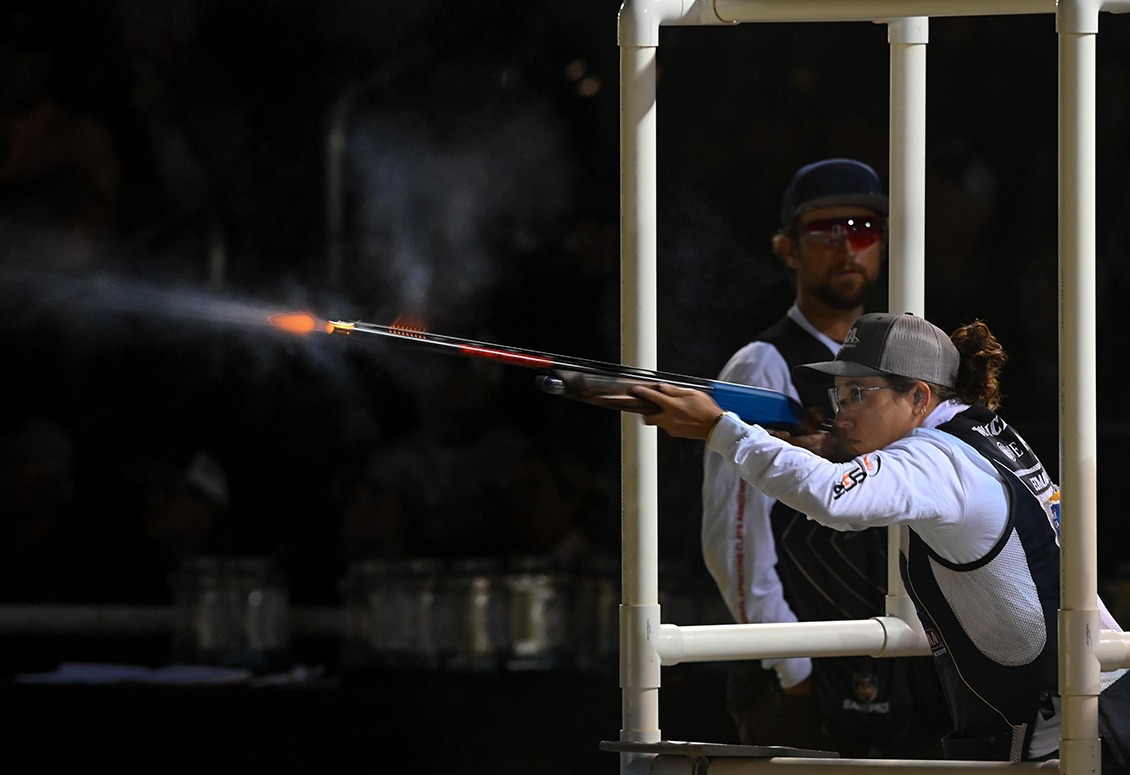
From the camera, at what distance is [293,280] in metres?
3.66

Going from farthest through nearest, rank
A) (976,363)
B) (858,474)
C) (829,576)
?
(829,576) → (976,363) → (858,474)

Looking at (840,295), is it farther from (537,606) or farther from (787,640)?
(537,606)

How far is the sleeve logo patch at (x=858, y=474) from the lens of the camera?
5.06 ft

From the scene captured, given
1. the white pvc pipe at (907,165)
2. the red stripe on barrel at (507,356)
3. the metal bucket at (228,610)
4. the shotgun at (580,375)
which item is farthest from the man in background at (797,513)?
the metal bucket at (228,610)

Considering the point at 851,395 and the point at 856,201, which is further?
the point at 856,201

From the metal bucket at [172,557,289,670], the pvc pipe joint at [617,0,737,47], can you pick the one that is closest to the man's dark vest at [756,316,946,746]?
the pvc pipe joint at [617,0,737,47]

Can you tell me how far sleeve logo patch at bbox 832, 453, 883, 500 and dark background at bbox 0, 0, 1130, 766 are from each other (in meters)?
2.02

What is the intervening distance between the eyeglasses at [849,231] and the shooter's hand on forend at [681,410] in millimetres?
1044

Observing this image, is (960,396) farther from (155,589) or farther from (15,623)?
(15,623)

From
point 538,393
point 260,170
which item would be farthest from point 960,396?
point 260,170

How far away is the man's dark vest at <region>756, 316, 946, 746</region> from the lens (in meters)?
2.63

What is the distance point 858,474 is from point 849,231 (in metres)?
1.14

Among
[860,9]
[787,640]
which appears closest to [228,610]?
[787,640]

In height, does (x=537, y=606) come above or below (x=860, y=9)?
below
